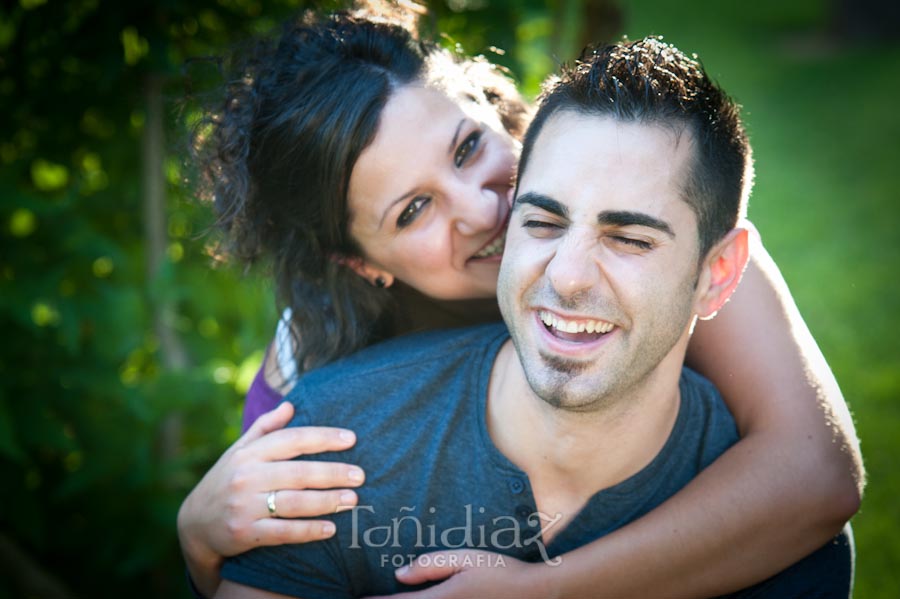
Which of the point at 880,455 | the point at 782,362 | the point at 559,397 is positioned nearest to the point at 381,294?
the point at 559,397

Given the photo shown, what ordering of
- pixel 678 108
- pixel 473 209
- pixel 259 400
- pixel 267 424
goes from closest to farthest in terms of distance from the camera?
pixel 678 108 < pixel 267 424 < pixel 473 209 < pixel 259 400

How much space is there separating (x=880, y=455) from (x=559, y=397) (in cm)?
351

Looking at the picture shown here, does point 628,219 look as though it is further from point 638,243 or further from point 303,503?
point 303,503

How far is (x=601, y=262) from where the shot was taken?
7.50 ft

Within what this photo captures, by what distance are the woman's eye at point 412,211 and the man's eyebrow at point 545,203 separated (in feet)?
1.76

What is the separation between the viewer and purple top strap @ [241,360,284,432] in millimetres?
3025

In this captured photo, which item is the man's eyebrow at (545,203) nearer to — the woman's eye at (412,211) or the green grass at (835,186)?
the woman's eye at (412,211)

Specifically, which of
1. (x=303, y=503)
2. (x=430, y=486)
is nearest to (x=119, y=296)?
(x=303, y=503)

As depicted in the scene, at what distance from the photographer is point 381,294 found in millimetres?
3215

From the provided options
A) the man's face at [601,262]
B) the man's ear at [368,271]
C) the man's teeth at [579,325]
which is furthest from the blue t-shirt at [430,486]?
the man's ear at [368,271]

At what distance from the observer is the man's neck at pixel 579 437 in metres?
2.51

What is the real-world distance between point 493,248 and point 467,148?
0.33 metres

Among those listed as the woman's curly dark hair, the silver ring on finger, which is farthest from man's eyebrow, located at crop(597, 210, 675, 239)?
the silver ring on finger

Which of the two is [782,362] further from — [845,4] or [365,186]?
[845,4]
